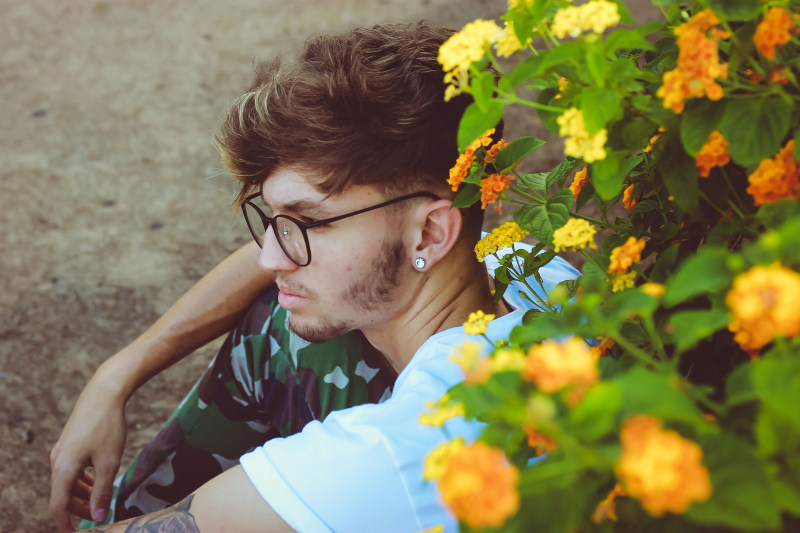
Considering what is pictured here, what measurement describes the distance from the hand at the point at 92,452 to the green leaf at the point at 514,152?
134cm

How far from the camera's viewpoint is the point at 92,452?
1.86m

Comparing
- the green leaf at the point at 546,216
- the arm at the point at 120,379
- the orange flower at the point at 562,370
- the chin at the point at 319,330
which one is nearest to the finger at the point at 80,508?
the arm at the point at 120,379

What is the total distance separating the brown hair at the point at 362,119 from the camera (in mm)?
1503

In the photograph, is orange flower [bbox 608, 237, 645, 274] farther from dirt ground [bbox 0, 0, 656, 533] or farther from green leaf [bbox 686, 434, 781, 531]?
dirt ground [bbox 0, 0, 656, 533]

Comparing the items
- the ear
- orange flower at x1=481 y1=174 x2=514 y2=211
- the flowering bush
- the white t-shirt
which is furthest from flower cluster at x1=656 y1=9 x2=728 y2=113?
the ear

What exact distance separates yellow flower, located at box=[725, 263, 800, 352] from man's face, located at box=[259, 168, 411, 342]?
3.42ft

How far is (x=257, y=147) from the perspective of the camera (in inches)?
61.6

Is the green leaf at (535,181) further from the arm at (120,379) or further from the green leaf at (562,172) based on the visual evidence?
the arm at (120,379)

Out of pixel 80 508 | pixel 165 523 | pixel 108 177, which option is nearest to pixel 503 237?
pixel 165 523

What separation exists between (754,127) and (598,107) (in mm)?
163

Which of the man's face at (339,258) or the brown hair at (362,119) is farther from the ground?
the brown hair at (362,119)

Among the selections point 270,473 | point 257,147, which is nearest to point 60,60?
point 257,147

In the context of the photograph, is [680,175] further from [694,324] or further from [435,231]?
[435,231]

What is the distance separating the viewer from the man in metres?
1.12
